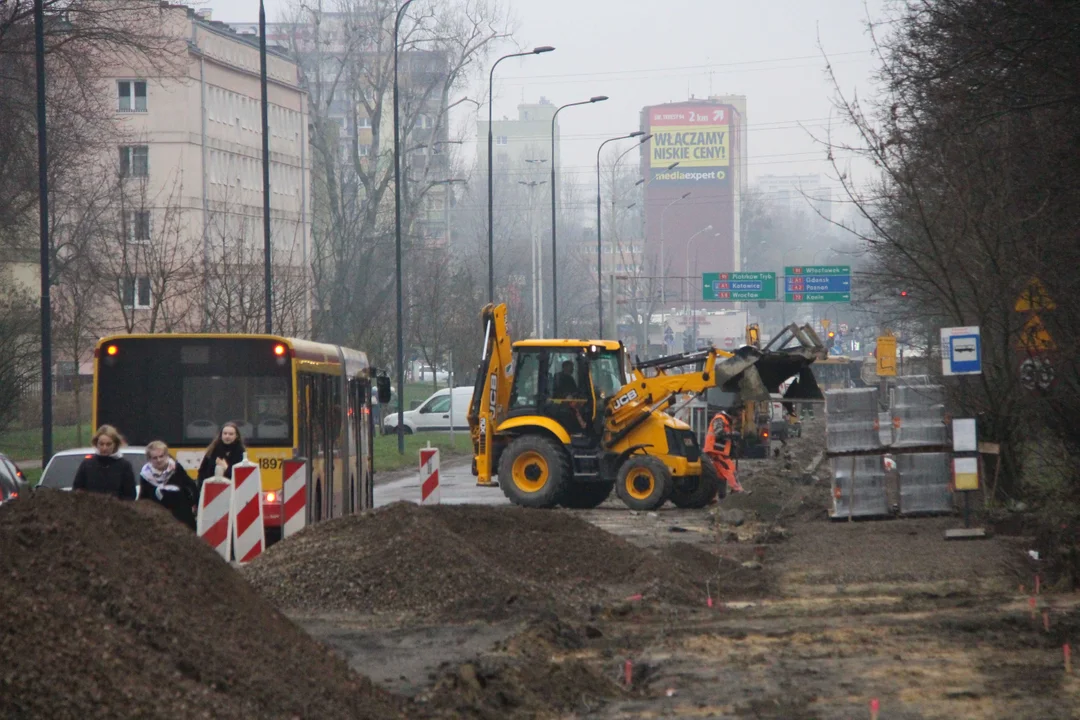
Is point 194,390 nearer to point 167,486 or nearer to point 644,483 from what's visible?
point 167,486

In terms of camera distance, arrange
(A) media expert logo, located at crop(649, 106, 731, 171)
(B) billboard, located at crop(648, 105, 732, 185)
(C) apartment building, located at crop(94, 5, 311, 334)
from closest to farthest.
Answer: (C) apartment building, located at crop(94, 5, 311, 334) < (B) billboard, located at crop(648, 105, 732, 185) < (A) media expert logo, located at crop(649, 106, 731, 171)

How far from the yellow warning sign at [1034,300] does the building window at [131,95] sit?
188ft

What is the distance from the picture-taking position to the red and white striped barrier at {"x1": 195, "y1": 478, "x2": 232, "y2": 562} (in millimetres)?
13820

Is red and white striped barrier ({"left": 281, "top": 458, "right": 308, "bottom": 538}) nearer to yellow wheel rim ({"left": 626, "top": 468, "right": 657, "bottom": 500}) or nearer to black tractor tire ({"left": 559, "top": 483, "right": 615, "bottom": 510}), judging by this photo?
yellow wheel rim ({"left": 626, "top": 468, "right": 657, "bottom": 500})

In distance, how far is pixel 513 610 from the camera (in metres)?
12.1

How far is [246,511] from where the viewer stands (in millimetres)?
14617

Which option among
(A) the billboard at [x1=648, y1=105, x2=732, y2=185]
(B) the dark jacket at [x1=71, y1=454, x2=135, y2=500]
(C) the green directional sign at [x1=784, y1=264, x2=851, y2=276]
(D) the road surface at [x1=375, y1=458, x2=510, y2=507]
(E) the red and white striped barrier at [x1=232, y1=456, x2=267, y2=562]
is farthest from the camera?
(A) the billboard at [x1=648, y1=105, x2=732, y2=185]

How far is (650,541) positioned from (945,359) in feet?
13.8

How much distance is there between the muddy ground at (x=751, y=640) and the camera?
858 cm

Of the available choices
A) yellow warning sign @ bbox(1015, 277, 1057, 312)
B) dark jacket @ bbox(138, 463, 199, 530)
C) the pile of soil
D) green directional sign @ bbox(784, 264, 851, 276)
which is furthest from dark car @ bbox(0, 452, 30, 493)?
green directional sign @ bbox(784, 264, 851, 276)

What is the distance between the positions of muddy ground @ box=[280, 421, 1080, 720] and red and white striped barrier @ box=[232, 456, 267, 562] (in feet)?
7.42

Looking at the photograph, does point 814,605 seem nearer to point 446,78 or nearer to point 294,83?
point 446,78

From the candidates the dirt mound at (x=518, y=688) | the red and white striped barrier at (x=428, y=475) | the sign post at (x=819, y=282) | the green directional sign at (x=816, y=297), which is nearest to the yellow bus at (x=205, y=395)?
the red and white striped barrier at (x=428, y=475)

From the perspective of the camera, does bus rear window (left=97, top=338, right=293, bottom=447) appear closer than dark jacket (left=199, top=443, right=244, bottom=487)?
No
